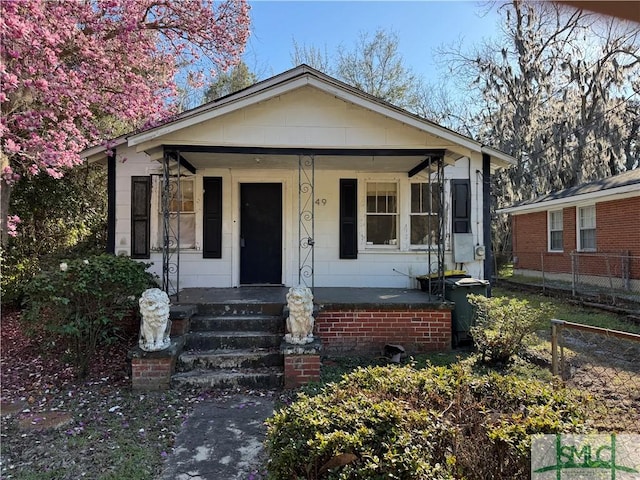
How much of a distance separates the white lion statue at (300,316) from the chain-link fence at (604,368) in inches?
103

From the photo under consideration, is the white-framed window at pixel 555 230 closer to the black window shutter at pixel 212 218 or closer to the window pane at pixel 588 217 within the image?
the window pane at pixel 588 217

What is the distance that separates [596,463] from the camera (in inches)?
83.0

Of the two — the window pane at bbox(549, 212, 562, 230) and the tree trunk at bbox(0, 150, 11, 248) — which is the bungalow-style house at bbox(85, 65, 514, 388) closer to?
the tree trunk at bbox(0, 150, 11, 248)

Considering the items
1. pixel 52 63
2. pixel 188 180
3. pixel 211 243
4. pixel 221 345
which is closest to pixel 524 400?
pixel 221 345

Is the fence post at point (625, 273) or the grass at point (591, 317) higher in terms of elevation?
the fence post at point (625, 273)

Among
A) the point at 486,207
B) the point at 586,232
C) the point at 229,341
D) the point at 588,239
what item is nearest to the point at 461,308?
the point at 486,207

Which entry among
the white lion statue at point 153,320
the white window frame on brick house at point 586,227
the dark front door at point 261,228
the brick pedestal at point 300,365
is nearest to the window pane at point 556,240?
the white window frame on brick house at point 586,227

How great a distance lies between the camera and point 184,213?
805 centimetres

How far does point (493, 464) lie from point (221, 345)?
160 inches

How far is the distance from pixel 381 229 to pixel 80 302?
16.9ft

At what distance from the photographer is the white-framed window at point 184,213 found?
795 cm

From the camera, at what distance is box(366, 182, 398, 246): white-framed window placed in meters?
8.14

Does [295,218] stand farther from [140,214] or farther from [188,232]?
[140,214]

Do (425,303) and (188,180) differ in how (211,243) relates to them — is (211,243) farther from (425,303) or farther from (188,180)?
(425,303)
